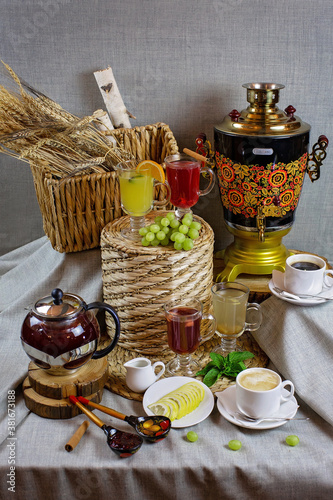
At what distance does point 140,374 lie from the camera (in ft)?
4.72

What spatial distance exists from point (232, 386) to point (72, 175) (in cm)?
80

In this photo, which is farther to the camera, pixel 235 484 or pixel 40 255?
pixel 40 255

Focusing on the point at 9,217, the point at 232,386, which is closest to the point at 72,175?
the point at 9,217

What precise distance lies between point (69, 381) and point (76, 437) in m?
0.16

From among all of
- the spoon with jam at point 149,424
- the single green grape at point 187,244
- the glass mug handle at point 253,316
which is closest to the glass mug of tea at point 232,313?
the glass mug handle at point 253,316

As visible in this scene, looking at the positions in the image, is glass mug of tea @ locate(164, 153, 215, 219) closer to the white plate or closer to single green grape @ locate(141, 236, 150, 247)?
single green grape @ locate(141, 236, 150, 247)

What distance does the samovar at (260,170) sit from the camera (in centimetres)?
166

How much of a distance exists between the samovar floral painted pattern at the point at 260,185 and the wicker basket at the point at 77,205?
0.69ft

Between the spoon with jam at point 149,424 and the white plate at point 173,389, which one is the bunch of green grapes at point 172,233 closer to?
the white plate at point 173,389

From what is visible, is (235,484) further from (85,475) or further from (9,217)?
(9,217)

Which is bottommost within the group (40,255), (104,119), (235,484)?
(235,484)

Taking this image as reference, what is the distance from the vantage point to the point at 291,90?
6.38 feet

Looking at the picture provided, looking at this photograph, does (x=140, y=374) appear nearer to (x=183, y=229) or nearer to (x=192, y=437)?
(x=192, y=437)

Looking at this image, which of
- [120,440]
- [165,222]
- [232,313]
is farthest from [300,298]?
[120,440]
